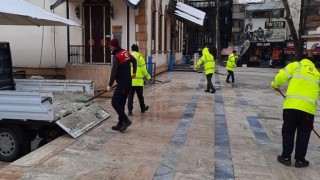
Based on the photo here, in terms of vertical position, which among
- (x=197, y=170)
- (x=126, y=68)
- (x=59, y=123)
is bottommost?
(x=197, y=170)

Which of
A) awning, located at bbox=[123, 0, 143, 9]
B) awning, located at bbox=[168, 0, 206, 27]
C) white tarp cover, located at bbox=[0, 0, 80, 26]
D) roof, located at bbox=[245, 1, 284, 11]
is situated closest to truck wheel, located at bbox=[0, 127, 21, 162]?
white tarp cover, located at bbox=[0, 0, 80, 26]

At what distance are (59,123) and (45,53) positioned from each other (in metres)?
11.1

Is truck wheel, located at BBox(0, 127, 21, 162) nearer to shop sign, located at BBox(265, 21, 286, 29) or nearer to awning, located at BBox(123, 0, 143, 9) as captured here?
awning, located at BBox(123, 0, 143, 9)

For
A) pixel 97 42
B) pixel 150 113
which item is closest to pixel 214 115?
pixel 150 113

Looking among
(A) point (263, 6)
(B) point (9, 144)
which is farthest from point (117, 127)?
(A) point (263, 6)

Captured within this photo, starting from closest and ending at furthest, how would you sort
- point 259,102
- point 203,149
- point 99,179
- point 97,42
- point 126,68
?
1. point 99,179
2. point 203,149
3. point 126,68
4. point 259,102
5. point 97,42

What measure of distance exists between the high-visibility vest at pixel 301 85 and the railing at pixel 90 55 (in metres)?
11.4

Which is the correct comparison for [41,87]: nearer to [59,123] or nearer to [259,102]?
[59,123]

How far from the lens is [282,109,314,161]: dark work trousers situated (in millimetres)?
5328

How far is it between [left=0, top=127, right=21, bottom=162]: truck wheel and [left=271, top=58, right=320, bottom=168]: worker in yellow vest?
13.6 ft

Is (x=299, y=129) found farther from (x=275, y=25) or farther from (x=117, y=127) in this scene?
(x=275, y=25)

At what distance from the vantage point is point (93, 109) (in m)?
7.85

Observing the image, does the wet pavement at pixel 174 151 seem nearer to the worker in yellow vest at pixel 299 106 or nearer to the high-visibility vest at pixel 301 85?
the worker in yellow vest at pixel 299 106

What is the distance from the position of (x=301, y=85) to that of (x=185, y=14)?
64.7 feet
